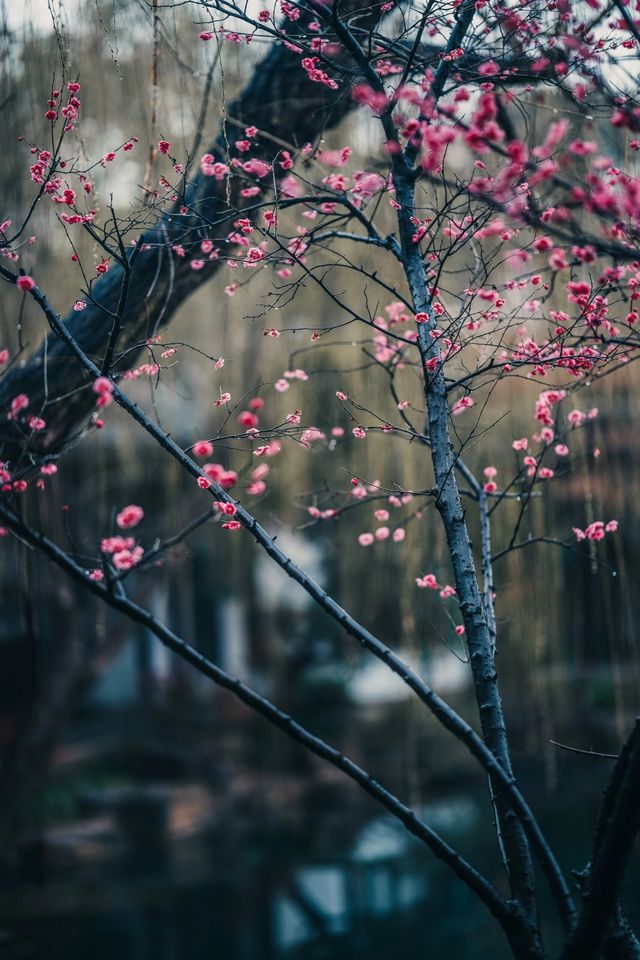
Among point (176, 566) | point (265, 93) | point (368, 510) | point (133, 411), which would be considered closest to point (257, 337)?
point (368, 510)

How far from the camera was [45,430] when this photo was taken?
2170mm

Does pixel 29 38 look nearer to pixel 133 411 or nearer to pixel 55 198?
pixel 55 198

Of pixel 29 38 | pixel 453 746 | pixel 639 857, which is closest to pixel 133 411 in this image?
pixel 29 38

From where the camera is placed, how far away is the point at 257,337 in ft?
18.7

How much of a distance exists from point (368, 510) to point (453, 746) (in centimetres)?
281

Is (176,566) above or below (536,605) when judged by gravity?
above

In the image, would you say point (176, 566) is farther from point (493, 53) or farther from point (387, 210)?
point (493, 53)

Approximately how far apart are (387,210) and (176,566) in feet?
11.9

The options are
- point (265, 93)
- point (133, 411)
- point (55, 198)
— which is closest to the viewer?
point (133, 411)

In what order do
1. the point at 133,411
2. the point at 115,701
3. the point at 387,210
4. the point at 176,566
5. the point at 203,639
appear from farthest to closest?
the point at 203,639 → the point at 115,701 → the point at 176,566 → the point at 387,210 → the point at 133,411

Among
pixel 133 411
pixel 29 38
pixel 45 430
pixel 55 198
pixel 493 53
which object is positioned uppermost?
pixel 29 38

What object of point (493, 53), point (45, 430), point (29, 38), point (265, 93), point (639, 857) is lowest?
point (639, 857)

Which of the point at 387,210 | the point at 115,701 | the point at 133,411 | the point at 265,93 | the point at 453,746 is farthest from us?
the point at 115,701

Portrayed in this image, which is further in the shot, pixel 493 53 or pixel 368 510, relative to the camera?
pixel 368 510
